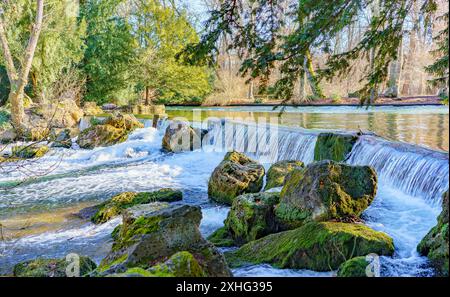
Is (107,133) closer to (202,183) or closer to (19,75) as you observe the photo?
(19,75)

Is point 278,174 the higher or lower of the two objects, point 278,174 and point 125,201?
the higher

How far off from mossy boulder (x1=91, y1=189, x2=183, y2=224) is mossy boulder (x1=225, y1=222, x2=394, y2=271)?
3.01 m

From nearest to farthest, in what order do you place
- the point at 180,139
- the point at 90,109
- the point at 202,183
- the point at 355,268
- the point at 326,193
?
the point at 355,268
the point at 326,193
the point at 202,183
the point at 180,139
the point at 90,109

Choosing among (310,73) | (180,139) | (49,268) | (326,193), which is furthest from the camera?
(180,139)

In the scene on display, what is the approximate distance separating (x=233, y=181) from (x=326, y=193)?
8.42 feet

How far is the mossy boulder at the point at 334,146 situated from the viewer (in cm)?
823

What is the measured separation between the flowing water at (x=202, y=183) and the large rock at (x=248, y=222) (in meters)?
0.54

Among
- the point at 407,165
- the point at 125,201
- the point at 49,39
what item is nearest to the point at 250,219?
the point at 125,201

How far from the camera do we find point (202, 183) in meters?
9.37

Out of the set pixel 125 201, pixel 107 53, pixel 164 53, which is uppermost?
pixel 164 53

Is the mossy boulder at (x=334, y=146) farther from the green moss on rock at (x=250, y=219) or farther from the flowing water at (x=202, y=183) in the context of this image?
the green moss on rock at (x=250, y=219)

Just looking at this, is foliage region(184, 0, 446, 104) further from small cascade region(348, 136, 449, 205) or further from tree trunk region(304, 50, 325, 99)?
small cascade region(348, 136, 449, 205)

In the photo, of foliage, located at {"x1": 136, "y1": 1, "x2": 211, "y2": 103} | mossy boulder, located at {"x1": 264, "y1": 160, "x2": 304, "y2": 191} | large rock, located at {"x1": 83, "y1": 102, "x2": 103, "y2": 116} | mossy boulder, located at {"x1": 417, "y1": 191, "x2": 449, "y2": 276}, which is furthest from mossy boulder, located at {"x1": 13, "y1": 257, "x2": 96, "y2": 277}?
foliage, located at {"x1": 136, "y1": 1, "x2": 211, "y2": 103}

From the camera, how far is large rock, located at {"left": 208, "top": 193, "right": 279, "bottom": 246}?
5230mm
